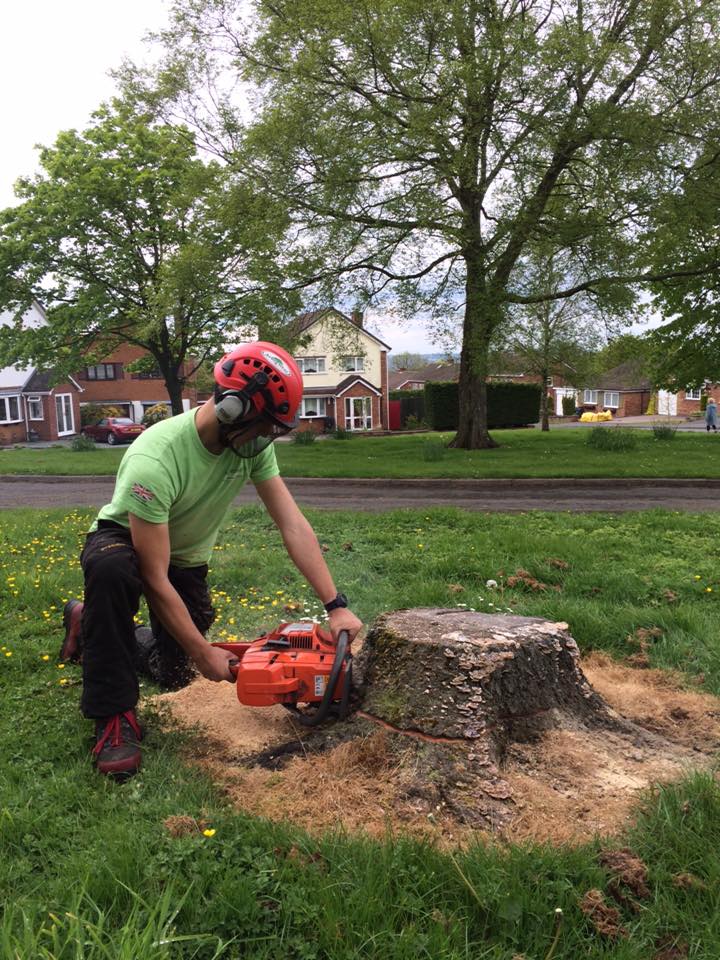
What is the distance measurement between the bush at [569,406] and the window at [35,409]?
129 feet

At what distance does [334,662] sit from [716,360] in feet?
74.9

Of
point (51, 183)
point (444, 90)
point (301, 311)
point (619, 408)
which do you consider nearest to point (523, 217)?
point (444, 90)

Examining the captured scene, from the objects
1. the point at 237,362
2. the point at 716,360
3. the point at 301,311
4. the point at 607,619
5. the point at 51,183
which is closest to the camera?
the point at 237,362

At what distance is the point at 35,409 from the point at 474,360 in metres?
31.1

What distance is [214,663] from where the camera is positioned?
9.86 feet

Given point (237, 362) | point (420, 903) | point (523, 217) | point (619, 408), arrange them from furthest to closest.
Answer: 1. point (619, 408)
2. point (523, 217)
3. point (237, 362)
4. point (420, 903)

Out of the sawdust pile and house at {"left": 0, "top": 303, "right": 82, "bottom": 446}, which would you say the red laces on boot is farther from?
house at {"left": 0, "top": 303, "right": 82, "bottom": 446}

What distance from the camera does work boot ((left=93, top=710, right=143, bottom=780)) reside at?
282 centimetres

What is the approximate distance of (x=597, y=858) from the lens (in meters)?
2.17

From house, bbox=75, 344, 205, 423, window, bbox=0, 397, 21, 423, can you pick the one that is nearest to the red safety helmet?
window, bbox=0, 397, 21, 423

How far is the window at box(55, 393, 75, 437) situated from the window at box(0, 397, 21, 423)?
2.49 meters

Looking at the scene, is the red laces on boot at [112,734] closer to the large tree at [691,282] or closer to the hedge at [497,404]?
the large tree at [691,282]

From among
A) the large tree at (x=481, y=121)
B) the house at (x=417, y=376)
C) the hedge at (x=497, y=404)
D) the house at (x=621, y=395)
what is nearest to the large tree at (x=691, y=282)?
the large tree at (x=481, y=121)

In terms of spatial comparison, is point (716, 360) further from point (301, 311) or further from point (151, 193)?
point (151, 193)
